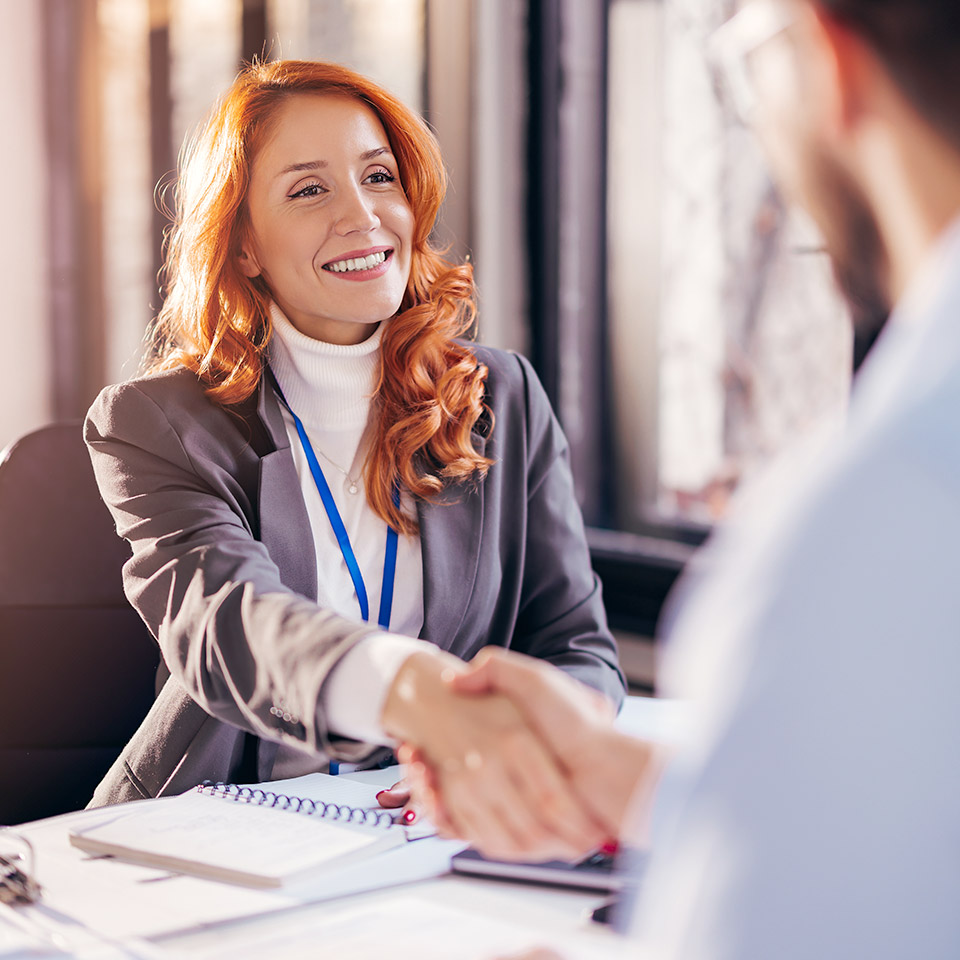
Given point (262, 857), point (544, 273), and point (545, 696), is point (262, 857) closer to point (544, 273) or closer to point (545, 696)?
point (545, 696)

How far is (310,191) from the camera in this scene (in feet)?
5.80

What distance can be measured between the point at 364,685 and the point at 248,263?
0.98 m

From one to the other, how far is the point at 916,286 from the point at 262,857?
75 cm

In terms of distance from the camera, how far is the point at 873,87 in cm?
60

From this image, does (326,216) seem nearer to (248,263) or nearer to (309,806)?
(248,263)

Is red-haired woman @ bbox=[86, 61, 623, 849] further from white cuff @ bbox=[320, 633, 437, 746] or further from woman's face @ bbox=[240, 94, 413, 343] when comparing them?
white cuff @ bbox=[320, 633, 437, 746]

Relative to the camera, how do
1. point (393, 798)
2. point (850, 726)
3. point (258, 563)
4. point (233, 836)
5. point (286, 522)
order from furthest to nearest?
point (286, 522)
point (258, 563)
point (393, 798)
point (233, 836)
point (850, 726)

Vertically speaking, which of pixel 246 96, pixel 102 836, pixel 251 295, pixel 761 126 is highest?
pixel 246 96

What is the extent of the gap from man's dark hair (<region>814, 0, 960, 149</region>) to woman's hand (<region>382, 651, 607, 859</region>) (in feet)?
1.95

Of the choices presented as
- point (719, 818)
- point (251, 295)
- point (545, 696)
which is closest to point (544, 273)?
point (251, 295)

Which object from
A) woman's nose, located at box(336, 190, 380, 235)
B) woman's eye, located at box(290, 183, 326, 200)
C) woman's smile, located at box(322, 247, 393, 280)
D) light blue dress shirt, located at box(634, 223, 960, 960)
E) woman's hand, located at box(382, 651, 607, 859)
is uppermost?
woman's eye, located at box(290, 183, 326, 200)

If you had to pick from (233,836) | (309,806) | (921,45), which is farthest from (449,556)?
(921,45)

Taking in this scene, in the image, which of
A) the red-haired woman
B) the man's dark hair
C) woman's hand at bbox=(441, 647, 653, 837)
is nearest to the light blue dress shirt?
the man's dark hair

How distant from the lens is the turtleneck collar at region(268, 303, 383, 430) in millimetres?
1709
